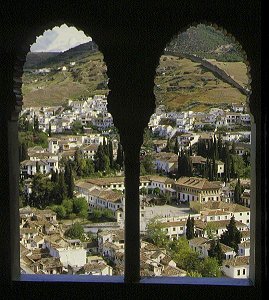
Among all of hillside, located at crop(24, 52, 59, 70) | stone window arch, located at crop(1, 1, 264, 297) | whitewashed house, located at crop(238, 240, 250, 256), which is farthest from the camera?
hillside, located at crop(24, 52, 59, 70)

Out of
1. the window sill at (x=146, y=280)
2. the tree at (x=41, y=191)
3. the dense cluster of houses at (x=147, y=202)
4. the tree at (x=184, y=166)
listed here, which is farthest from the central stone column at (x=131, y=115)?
the tree at (x=41, y=191)

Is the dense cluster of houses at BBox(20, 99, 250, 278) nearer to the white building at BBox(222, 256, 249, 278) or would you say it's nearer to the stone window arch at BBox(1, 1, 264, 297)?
the white building at BBox(222, 256, 249, 278)

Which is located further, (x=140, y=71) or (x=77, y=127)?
(x=77, y=127)

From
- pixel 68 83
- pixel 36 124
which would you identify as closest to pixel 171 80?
pixel 68 83

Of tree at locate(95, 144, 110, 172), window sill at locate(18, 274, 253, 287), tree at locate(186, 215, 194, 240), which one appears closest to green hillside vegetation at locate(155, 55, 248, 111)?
tree at locate(95, 144, 110, 172)

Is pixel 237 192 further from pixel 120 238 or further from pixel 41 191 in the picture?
pixel 41 191

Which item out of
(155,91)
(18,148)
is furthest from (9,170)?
(155,91)

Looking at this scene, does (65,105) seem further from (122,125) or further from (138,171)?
(138,171)
